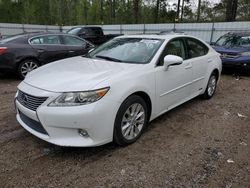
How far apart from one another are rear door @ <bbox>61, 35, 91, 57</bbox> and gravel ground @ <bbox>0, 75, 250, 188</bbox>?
407cm

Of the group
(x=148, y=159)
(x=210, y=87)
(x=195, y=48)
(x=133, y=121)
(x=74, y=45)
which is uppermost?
(x=195, y=48)

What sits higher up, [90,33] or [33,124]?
[90,33]

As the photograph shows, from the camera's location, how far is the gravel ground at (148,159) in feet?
8.67

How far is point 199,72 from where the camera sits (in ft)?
15.6

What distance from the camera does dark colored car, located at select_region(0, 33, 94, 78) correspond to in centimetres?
681

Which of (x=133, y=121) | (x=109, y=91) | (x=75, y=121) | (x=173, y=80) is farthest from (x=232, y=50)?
(x=75, y=121)

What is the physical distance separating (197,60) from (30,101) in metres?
3.16

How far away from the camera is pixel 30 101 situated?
2992 mm

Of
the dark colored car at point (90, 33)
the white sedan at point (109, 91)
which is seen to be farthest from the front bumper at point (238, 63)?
the dark colored car at point (90, 33)

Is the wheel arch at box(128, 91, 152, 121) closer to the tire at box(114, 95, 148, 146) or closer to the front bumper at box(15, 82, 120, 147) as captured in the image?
the tire at box(114, 95, 148, 146)

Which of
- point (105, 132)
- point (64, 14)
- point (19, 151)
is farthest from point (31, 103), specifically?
point (64, 14)

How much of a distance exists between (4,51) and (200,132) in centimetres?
564

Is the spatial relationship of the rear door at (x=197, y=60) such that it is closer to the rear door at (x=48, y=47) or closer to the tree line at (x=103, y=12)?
the rear door at (x=48, y=47)

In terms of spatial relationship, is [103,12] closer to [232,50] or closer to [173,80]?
[232,50]
